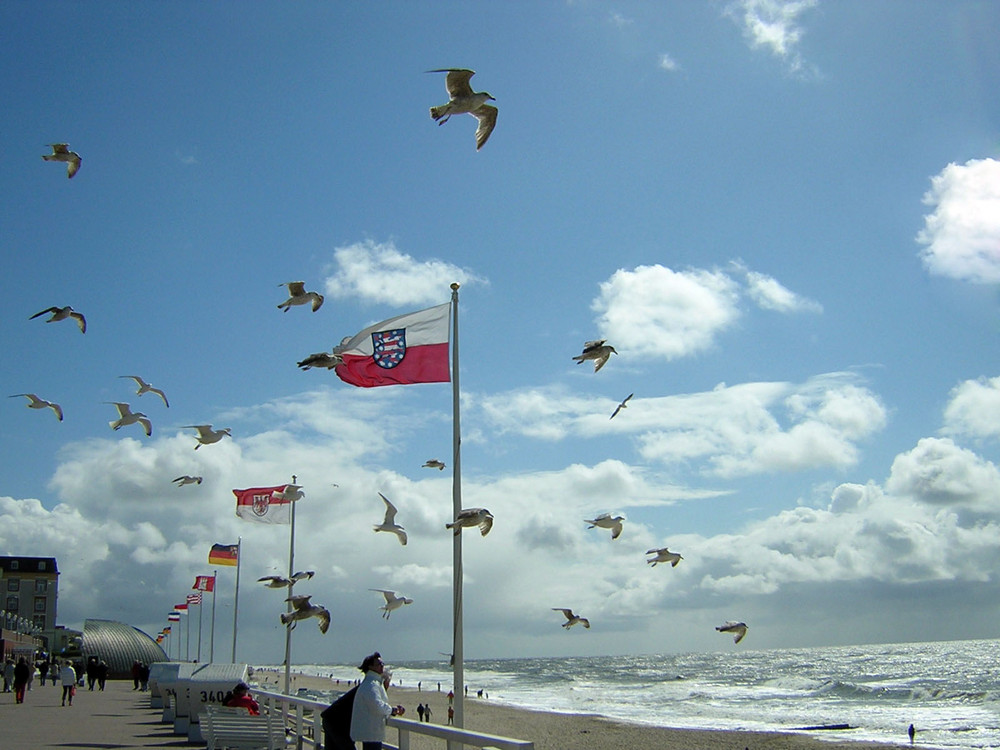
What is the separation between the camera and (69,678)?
28844mm

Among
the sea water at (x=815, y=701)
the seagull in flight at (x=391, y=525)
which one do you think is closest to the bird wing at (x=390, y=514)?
the seagull in flight at (x=391, y=525)

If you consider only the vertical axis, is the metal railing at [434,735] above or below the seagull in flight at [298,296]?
below

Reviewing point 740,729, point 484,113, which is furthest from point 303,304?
point 740,729

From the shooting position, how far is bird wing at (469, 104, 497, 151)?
1195 centimetres

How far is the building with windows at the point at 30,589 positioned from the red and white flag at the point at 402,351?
379 feet

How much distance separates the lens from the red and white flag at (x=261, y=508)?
1105 inches

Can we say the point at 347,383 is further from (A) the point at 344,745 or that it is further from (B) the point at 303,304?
(A) the point at 344,745

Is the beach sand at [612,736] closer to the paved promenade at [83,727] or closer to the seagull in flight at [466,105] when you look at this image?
the paved promenade at [83,727]

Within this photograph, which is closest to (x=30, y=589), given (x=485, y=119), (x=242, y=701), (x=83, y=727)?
(x=83, y=727)

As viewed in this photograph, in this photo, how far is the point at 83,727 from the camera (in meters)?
20.2

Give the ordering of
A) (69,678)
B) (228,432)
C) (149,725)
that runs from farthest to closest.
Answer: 1. (69,678)
2. (149,725)
3. (228,432)

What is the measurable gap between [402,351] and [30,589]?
121108 mm

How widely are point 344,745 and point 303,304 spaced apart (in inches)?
407

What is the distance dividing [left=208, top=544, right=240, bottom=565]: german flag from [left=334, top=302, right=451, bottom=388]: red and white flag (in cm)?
2630
